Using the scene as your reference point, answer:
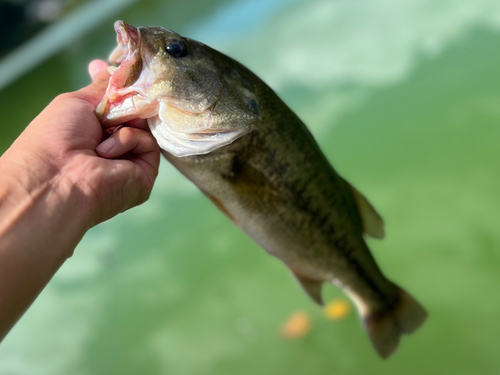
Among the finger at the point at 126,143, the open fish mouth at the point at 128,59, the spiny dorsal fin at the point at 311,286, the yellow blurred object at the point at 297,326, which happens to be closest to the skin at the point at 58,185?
the finger at the point at 126,143

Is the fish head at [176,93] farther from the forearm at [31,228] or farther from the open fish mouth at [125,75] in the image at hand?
the forearm at [31,228]

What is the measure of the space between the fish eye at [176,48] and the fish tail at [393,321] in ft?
3.00

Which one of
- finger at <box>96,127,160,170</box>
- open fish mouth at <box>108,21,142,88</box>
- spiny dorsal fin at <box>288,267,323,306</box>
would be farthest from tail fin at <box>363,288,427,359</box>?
open fish mouth at <box>108,21,142,88</box>

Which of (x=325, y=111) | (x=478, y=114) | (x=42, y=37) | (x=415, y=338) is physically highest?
(x=42, y=37)

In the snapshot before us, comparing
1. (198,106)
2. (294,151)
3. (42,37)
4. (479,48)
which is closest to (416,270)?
(294,151)

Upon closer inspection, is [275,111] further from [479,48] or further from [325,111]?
[479,48]

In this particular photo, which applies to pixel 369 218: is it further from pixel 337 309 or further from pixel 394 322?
pixel 337 309

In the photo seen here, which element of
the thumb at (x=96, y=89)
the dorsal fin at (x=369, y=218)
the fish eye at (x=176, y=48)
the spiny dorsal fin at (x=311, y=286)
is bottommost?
the spiny dorsal fin at (x=311, y=286)

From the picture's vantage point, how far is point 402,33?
12.1 ft

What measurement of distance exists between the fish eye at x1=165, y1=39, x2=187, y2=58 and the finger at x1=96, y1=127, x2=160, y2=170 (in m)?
0.17

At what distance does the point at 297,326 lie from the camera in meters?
2.16

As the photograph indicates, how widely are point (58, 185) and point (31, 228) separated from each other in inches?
3.7

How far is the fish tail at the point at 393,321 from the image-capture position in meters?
1.36

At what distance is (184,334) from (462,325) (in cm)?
130
